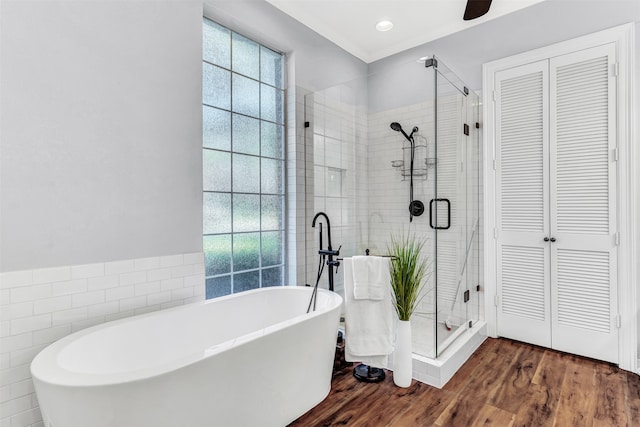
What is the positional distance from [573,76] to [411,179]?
Result: 1.61m

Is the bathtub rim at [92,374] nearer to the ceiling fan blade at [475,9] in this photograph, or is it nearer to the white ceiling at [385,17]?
the white ceiling at [385,17]

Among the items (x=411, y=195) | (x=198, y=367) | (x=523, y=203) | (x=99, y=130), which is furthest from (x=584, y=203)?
(x=99, y=130)

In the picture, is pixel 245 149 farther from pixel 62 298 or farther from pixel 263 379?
pixel 263 379

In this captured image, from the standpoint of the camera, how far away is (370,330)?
2.39 meters

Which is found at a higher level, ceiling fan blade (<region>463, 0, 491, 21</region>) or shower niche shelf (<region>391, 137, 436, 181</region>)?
ceiling fan blade (<region>463, 0, 491, 21</region>)

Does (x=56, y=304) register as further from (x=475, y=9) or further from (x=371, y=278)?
(x=475, y=9)

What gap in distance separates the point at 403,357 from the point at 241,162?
1924 millimetres

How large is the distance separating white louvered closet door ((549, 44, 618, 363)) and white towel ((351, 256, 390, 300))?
1601mm

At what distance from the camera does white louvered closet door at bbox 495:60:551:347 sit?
2.92 metres

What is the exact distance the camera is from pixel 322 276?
2879 millimetres

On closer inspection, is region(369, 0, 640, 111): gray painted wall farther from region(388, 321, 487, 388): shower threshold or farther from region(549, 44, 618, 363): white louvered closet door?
region(388, 321, 487, 388): shower threshold

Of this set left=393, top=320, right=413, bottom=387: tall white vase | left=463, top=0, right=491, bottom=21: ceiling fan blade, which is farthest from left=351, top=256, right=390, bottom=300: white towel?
left=463, top=0, right=491, bottom=21: ceiling fan blade

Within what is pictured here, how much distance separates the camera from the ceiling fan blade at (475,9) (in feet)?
9.05

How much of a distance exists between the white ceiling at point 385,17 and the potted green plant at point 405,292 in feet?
7.10
